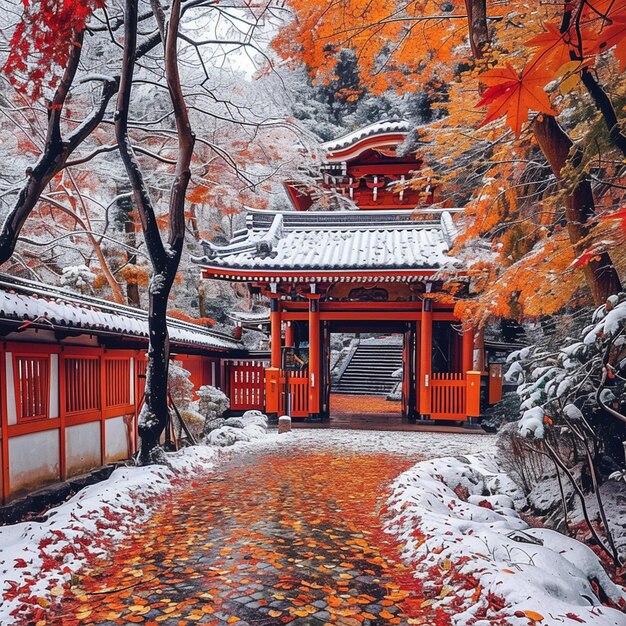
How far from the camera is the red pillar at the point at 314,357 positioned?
13219mm

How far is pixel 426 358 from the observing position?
42.3ft

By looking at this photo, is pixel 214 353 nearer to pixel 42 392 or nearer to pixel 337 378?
pixel 42 392

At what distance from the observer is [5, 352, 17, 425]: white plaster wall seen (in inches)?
260

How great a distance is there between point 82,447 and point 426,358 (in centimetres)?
842

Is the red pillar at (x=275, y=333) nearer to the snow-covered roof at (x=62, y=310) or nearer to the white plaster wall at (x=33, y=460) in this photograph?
the snow-covered roof at (x=62, y=310)

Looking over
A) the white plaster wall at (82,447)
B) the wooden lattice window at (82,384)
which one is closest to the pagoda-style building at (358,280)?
the wooden lattice window at (82,384)

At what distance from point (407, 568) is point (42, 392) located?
595cm

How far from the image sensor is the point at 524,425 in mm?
4273

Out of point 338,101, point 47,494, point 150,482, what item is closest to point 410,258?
point 150,482

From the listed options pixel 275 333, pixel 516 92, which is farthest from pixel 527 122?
pixel 275 333

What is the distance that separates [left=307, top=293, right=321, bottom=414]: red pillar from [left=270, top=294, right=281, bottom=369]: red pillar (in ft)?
2.97

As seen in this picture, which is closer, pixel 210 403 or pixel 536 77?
pixel 536 77

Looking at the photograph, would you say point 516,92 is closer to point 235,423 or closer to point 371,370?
point 235,423

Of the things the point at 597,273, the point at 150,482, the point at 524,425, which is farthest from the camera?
the point at 150,482
